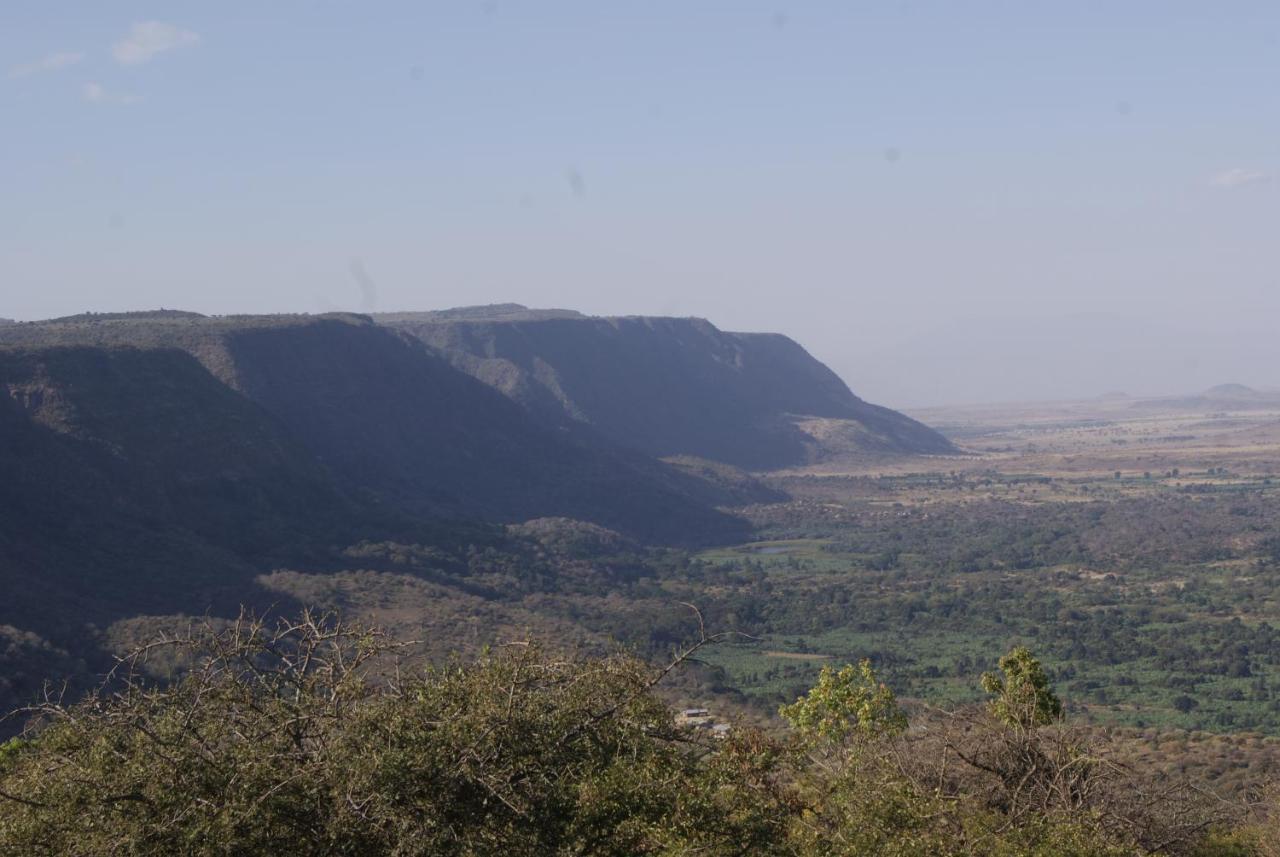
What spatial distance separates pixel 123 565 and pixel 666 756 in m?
42.5

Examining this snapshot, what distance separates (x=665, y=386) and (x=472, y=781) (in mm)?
143028

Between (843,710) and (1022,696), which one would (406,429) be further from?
(1022,696)

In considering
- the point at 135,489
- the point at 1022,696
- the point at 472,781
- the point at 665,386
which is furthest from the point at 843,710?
the point at 665,386

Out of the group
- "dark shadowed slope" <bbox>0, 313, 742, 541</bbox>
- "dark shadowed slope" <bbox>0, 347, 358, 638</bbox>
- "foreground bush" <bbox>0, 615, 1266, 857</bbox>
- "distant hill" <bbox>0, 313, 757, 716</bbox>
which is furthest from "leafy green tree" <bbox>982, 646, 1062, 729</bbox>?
"dark shadowed slope" <bbox>0, 313, 742, 541</bbox>

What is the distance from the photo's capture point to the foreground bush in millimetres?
11422

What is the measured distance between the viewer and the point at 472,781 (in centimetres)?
1207

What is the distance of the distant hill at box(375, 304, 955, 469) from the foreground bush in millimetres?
107014

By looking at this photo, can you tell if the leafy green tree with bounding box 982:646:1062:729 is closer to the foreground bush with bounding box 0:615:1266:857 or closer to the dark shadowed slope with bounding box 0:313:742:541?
the foreground bush with bounding box 0:615:1266:857

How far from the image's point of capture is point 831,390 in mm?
181500

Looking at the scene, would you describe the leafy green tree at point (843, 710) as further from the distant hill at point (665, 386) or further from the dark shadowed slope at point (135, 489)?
the distant hill at point (665, 386)

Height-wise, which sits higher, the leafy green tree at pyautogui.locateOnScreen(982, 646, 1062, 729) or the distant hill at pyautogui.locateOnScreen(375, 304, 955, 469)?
the distant hill at pyautogui.locateOnScreen(375, 304, 955, 469)

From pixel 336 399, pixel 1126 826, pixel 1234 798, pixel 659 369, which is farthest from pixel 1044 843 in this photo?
pixel 659 369

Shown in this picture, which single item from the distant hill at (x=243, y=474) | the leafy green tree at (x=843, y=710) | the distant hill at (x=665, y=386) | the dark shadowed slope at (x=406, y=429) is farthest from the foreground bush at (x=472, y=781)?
the distant hill at (x=665, y=386)

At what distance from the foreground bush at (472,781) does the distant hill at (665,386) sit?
107m
